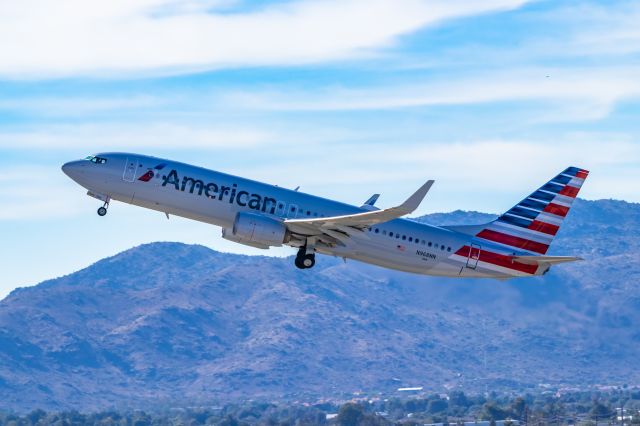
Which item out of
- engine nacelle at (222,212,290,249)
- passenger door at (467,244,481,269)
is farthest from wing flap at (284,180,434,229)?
passenger door at (467,244,481,269)

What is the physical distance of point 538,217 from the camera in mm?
78250

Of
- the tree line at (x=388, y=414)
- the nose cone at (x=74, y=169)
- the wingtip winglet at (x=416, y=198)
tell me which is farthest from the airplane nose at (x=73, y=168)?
the tree line at (x=388, y=414)

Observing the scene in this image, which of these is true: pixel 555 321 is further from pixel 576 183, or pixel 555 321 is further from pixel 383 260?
pixel 383 260

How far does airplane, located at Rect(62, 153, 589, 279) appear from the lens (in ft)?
225

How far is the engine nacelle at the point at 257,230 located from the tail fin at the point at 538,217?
14.1 meters

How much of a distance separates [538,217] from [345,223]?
633 inches

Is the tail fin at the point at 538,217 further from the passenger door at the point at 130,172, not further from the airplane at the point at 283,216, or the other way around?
the passenger door at the point at 130,172

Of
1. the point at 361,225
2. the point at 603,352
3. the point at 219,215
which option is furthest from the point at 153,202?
the point at 603,352

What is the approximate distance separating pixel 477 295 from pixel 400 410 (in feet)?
141

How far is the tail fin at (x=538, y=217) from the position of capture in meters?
76.7

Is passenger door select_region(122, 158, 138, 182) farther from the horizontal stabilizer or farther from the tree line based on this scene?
the tree line

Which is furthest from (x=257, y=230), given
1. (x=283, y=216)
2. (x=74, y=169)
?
(x=74, y=169)

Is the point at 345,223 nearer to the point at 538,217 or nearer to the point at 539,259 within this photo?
the point at 539,259

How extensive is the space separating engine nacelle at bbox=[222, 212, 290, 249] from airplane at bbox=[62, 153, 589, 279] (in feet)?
0.18
